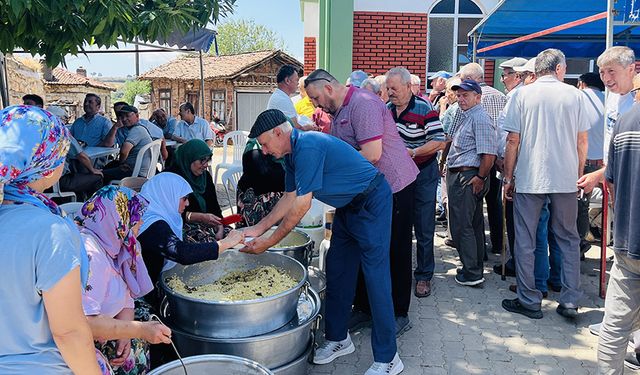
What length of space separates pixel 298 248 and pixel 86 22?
2106 mm

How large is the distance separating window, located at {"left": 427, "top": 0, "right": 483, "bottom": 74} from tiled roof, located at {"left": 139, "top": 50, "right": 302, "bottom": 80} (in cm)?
2071

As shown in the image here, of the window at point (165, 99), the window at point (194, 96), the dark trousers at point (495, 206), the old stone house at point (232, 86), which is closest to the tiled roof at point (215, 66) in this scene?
the old stone house at point (232, 86)

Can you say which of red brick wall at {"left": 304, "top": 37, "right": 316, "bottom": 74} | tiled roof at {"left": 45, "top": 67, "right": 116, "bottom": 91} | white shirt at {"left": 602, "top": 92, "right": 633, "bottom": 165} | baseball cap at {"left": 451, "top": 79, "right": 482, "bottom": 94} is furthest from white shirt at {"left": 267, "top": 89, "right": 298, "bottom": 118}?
tiled roof at {"left": 45, "top": 67, "right": 116, "bottom": 91}

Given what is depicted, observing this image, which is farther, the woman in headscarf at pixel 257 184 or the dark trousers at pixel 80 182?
the dark trousers at pixel 80 182

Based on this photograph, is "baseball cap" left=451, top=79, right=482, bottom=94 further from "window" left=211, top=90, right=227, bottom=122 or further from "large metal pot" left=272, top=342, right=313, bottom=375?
"window" left=211, top=90, right=227, bottom=122

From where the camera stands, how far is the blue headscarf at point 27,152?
158cm

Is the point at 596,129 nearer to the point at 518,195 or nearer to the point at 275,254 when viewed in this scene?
the point at 518,195

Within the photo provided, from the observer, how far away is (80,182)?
635 centimetres

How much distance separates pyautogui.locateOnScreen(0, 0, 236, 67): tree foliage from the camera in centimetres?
316

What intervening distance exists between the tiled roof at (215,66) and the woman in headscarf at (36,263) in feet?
95.3

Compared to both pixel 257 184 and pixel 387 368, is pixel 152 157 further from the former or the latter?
pixel 387 368

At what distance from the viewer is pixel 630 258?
2912 mm

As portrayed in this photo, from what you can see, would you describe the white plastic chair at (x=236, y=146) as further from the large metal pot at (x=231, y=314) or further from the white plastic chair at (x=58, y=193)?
the large metal pot at (x=231, y=314)

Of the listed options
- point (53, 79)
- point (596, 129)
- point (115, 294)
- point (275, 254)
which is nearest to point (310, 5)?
point (596, 129)
